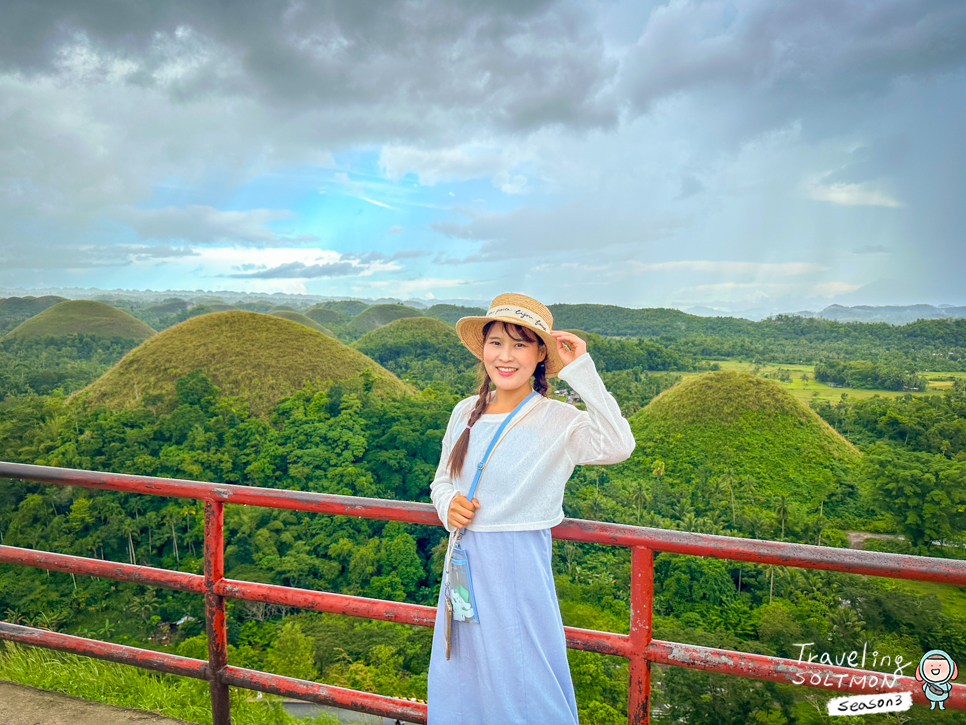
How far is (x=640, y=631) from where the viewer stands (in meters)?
1.20

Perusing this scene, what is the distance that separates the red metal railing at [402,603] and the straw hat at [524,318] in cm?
36

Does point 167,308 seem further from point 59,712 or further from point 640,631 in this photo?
point 640,631

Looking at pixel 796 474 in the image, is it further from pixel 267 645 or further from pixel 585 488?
pixel 267 645

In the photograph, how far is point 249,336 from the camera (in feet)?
113

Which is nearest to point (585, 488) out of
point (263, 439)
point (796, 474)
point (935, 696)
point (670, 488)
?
point (670, 488)

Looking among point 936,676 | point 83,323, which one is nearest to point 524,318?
point 936,676

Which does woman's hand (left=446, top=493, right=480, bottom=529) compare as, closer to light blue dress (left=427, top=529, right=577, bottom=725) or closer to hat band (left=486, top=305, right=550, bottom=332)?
light blue dress (left=427, top=529, right=577, bottom=725)

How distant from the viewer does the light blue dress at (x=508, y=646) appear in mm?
1102

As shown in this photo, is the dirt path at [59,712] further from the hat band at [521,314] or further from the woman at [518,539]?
the hat band at [521,314]

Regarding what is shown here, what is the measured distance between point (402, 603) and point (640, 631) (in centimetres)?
50

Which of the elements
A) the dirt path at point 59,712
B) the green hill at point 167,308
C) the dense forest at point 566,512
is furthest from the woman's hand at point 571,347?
the green hill at point 167,308

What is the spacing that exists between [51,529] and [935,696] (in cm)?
2684

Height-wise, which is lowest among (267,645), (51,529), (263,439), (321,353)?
(267,645)

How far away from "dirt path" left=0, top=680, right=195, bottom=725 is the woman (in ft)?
3.84
